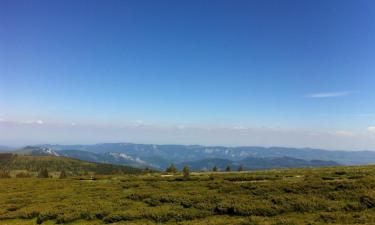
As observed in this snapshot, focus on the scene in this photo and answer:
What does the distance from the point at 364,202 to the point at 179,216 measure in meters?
14.2

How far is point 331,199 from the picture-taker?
976 inches

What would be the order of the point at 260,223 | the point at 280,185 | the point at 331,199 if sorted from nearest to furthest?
1. the point at 260,223
2. the point at 331,199
3. the point at 280,185

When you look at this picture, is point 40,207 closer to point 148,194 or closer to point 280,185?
point 148,194

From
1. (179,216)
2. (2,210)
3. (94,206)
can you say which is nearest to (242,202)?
(179,216)

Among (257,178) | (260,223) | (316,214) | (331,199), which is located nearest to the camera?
(260,223)

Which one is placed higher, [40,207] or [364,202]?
[364,202]

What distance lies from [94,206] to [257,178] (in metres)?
24.1

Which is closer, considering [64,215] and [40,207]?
[64,215]

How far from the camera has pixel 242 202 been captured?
25.1m

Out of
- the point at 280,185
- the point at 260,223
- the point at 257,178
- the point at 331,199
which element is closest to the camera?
the point at 260,223

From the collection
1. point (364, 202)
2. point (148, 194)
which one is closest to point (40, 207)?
point (148, 194)

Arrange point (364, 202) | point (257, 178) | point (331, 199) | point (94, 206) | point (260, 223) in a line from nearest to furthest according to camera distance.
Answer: point (260, 223) → point (364, 202) → point (331, 199) → point (94, 206) → point (257, 178)

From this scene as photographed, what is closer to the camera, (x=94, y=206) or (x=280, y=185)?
(x=94, y=206)

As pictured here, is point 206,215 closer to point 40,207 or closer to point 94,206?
point 94,206
